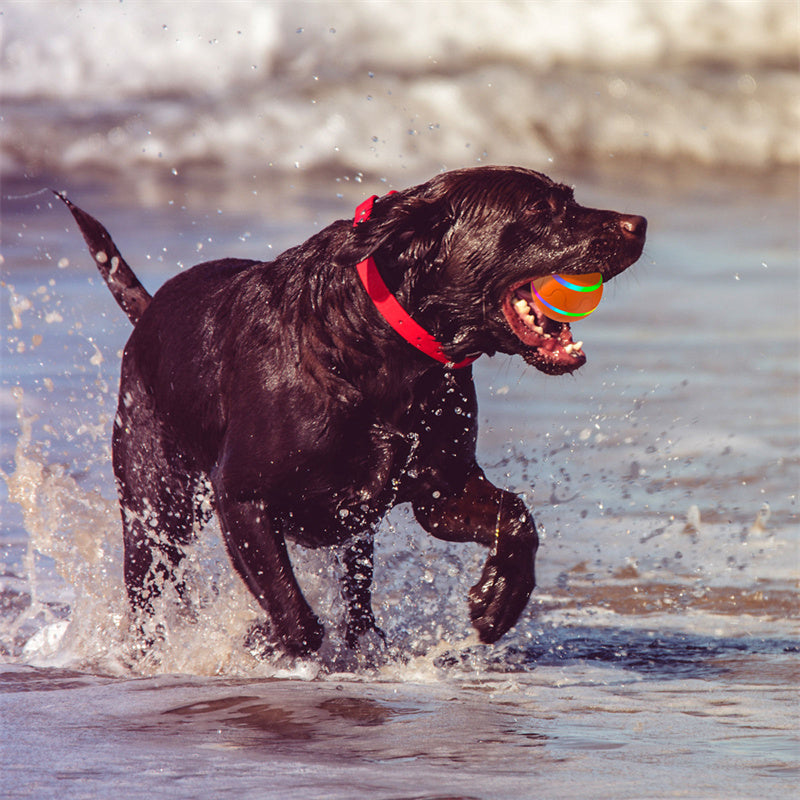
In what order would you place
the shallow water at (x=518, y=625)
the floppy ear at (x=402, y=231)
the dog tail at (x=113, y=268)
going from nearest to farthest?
the shallow water at (x=518, y=625)
the floppy ear at (x=402, y=231)
the dog tail at (x=113, y=268)

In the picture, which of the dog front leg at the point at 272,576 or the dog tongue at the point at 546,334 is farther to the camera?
the dog front leg at the point at 272,576

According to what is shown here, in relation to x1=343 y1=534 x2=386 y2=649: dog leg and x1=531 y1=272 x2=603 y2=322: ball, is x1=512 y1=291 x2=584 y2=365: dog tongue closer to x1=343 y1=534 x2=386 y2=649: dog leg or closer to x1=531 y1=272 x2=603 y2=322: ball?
x1=531 y1=272 x2=603 y2=322: ball

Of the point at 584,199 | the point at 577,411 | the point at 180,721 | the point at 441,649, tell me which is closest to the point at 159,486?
the point at 441,649

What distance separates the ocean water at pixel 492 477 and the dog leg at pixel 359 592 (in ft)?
0.27

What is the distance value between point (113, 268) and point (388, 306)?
5.41 feet

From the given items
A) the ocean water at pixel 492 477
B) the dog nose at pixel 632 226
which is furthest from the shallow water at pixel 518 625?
the dog nose at pixel 632 226

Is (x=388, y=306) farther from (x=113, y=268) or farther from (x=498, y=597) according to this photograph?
(x=113, y=268)

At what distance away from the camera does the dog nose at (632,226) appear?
12.3 ft

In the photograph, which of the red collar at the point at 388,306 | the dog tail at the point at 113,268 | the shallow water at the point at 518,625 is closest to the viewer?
the shallow water at the point at 518,625

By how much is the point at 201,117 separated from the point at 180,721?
1344 cm

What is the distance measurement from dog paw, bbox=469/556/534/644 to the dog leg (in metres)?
0.54

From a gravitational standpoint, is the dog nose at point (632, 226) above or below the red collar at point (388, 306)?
above

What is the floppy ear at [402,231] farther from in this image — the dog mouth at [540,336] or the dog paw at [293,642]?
the dog paw at [293,642]

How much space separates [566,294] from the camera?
3.78 metres
